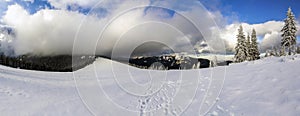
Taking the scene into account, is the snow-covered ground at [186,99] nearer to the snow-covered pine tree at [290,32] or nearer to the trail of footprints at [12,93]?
the trail of footprints at [12,93]

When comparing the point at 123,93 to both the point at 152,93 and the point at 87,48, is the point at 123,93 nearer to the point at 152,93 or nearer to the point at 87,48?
the point at 152,93

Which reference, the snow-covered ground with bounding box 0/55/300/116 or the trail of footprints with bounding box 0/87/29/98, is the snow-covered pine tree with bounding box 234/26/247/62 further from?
the trail of footprints with bounding box 0/87/29/98

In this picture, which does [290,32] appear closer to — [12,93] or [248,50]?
[248,50]

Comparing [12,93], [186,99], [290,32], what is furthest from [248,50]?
[12,93]

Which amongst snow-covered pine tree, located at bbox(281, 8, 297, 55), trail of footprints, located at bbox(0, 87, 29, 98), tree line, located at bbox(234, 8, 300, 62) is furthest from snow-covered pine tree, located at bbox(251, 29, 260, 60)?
trail of footprints, located at bbox(0, 87, 29, 98)

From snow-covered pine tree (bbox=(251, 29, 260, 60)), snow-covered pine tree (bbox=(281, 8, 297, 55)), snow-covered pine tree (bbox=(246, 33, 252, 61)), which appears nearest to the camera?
snow-covered pine tree (bbox=(281, 8, 297, 55))

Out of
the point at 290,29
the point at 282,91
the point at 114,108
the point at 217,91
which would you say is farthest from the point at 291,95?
the point at 290,29
